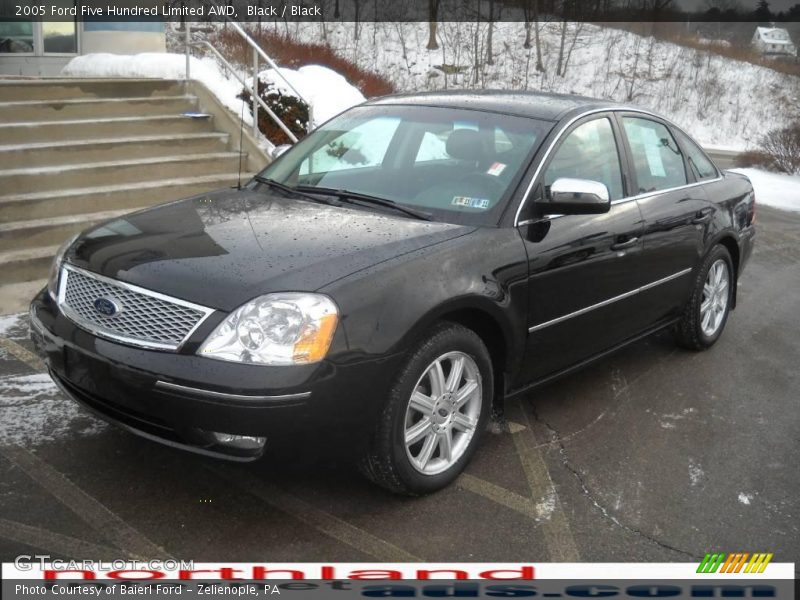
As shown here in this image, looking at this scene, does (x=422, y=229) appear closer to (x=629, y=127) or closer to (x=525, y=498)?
(x=525, y=498)

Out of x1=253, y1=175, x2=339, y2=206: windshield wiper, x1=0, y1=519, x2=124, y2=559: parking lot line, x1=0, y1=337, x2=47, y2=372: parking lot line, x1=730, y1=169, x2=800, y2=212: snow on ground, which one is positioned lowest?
x1=730, y1=169, x2=800, y2=212: snow on ground

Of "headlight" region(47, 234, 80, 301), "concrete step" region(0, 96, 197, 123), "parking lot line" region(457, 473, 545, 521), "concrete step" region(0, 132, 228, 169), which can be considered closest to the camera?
"parking lot line" region(457, 473, 545, 521)

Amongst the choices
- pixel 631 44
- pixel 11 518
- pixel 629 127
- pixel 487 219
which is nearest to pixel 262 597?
pixel 11 518

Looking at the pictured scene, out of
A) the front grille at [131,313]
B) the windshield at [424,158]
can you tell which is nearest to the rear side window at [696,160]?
the windshield at [424,158]

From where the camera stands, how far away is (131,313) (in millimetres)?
3174

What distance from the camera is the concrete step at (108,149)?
7570mm

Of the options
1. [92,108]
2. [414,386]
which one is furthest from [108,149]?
[414,386]

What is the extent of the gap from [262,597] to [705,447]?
2.39 m

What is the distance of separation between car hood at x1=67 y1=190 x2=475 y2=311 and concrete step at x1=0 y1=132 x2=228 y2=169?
163 inches

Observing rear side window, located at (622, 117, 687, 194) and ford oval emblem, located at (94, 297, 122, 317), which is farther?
rear side window, located at (622, 117, 687, 194)

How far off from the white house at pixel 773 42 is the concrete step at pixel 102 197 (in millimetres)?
37325

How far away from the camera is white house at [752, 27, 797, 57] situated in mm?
39625

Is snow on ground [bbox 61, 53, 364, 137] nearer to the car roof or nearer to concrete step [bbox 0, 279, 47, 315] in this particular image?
concrete step [bbox 0, 279, 47, 315]

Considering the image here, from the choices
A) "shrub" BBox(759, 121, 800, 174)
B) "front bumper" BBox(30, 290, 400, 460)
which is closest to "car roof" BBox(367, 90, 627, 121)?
"front bumper" BBox(30, 290, 400, 460)
